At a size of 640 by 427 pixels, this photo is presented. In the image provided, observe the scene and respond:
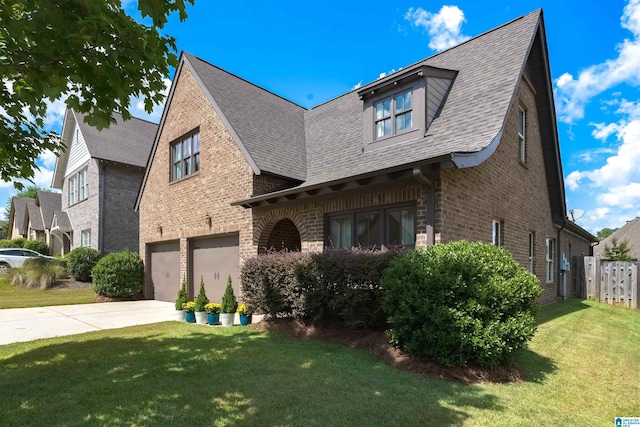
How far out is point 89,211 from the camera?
2155 cm

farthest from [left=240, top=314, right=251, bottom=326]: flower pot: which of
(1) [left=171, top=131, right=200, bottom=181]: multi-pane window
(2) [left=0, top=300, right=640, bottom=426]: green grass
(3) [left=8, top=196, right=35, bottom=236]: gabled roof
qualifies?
(3) [left=8, top=196, right=35, bottom=236]: gabled roof

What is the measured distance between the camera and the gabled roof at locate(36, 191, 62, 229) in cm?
2817

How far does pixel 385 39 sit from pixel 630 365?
11781 mm

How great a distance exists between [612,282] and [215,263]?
15549 mm

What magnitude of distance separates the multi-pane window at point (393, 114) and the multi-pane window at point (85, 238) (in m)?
19.4

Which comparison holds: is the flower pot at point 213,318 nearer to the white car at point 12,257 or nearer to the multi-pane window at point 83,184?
the multi-pane window at point 83,184

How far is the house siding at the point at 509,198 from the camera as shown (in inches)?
306

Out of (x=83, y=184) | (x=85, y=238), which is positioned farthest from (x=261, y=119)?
(x=85, y=238)

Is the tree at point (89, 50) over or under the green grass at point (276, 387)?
over

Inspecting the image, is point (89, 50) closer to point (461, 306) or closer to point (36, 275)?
point (461, 306)

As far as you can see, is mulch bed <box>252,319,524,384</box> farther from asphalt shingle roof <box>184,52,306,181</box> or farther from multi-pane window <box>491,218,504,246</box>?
multi-pane window <box>491,218,504,246</box>

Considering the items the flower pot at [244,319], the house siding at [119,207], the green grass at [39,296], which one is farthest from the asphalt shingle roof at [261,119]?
the house siding at [119,207]

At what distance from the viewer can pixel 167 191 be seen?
582 inches

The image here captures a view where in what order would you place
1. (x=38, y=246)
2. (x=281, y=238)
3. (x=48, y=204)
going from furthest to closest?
(x=48, y=204) < (x=38, y=246) < (x=281, y=238)
